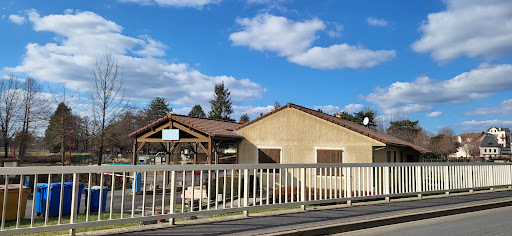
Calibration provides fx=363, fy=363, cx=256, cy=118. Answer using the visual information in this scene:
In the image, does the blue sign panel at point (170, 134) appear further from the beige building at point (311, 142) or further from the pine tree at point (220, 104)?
the pine tree at point (220, 104)

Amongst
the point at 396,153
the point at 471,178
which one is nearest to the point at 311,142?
the point at 396,153

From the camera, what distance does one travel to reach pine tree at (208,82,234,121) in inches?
2997

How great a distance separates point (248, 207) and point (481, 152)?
345ft

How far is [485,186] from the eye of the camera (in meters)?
12.8

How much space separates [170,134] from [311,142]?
844cm

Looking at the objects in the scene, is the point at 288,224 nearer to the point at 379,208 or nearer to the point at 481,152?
the point at 379,208

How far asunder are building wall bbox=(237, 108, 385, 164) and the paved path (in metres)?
7.10

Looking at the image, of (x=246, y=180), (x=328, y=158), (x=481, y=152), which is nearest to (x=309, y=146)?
(x=328, y=158)

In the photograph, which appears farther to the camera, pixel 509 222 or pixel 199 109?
pixel 199 109

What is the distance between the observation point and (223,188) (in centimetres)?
749

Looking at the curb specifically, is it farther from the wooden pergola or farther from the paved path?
the wooden pergola

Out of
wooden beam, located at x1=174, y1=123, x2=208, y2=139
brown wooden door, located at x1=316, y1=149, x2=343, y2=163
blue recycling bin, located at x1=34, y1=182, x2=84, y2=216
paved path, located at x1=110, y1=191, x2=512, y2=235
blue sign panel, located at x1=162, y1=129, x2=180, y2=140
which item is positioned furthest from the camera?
blue sign panel, located at x1=162, y1=129, x2=180, y2=140

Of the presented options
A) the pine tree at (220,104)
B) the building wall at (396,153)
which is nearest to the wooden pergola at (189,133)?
the building wall at (396,153)

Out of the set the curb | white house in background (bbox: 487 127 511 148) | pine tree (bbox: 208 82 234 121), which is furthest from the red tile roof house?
white house in background (bbox: 487 127 511 148)
